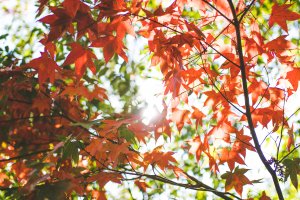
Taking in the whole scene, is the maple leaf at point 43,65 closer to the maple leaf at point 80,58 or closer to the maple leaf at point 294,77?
the maple leaf at point 80,58

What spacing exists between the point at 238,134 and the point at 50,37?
1150mm

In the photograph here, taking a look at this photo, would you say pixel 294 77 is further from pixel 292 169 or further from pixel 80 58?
pixel 80 58

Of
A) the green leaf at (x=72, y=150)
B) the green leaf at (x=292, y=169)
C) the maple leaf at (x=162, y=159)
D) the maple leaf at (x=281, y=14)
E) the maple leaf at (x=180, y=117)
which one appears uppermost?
the maple leaf at (x=281, y=14)

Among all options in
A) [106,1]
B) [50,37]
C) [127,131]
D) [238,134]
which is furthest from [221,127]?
[50,37]

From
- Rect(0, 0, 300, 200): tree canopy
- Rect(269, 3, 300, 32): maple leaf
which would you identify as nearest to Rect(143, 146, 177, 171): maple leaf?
Rect(0, 0, 300, 200): tree canopy

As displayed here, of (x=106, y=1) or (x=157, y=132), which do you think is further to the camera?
(x=157, y=132)

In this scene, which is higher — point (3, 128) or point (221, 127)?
point (3, 128)

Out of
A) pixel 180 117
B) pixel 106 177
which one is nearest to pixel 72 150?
pixel 106 177

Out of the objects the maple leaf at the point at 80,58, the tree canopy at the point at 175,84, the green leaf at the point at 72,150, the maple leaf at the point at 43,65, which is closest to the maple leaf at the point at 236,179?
the tree canopy at the point at 175,84

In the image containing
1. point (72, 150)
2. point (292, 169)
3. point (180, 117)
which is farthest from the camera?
point (180, 117)

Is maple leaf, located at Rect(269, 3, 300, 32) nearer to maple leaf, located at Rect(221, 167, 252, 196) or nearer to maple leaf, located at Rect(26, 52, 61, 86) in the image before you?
maple leaf, located at Rect(221, 167, 252, 196)

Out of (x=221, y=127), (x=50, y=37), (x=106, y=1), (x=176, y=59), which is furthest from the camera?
(x=221, y=127)

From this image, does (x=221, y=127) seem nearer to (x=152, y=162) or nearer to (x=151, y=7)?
(x=152, y=162)

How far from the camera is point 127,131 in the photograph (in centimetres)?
176
